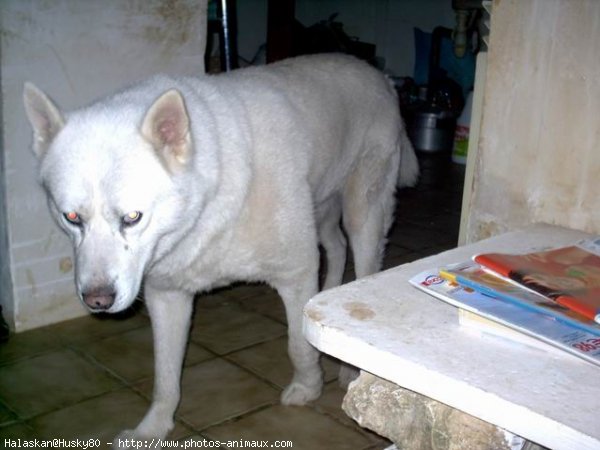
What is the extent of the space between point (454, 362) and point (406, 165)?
2201mm

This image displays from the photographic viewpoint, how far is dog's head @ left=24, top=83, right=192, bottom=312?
164 centimetres

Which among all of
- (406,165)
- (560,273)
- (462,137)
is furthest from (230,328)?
(462,137)

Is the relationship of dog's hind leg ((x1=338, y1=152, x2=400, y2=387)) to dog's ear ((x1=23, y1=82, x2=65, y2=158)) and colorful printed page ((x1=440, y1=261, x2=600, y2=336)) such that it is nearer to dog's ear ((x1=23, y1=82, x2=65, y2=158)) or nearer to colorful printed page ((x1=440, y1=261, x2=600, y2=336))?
dog's ear ((x1=23, y1=82, x2=65, y2=158))

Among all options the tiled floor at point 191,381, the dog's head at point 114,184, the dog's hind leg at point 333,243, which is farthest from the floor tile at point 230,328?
the dog's head at point 114,184

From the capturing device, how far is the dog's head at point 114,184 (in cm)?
164

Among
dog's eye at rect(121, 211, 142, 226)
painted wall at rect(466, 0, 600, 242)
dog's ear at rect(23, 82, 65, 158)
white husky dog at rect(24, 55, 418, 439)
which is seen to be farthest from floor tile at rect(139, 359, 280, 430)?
painted wall at rect(466, 0, 600, 242)

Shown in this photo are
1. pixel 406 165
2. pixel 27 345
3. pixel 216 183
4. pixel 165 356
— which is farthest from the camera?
pixel 406 165

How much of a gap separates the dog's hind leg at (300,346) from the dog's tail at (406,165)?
0.98 m

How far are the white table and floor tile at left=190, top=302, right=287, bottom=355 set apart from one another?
1876 mm

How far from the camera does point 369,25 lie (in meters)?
7.21

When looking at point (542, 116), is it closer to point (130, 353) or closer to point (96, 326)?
point (130, 353)

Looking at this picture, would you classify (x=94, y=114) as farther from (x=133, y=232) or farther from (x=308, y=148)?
(x=308, y=148)

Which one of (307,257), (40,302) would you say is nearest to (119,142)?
(307,257)

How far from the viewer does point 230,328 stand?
314cm
